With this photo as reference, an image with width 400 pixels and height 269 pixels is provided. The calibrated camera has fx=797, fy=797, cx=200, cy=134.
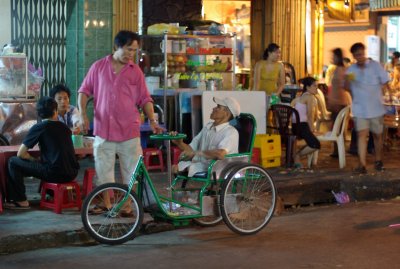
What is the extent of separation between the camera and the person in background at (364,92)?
38.7 feet

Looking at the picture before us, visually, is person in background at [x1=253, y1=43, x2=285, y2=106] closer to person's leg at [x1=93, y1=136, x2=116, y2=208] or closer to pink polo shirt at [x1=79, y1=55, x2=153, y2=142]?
pink polo shirt at [x1=79, y1=55, x2=153, y2=142]

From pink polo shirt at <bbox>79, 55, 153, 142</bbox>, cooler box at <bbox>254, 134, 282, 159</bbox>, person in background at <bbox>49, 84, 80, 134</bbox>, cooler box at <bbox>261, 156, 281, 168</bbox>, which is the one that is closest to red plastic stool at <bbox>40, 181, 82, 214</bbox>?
pink polo shirt at <bbox>79, 55, 153, 142</bbox>

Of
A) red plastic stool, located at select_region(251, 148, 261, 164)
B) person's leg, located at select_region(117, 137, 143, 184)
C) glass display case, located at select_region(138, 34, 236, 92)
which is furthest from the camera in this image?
glass display case, located at select_region(138, 34, 236, 92)

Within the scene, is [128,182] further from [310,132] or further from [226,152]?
[310,132]

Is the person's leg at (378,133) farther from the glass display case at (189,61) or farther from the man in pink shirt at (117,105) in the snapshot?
the man in pink shirt at (117,105)

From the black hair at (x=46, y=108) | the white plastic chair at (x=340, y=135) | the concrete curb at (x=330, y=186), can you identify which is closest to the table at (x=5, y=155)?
the black hair at (x=46, y=108)

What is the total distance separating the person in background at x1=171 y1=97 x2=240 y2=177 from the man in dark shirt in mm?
1211

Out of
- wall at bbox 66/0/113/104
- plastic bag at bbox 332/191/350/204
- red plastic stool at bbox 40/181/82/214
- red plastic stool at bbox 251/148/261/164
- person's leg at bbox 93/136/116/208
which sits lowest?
plastic bag at bbox 332/191/350/204

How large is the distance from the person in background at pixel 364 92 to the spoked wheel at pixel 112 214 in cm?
478

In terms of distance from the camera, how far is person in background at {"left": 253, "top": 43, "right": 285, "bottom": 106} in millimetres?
13867

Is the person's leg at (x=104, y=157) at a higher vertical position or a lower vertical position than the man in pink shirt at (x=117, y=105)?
lower

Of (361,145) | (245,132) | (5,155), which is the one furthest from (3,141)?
(361,145)

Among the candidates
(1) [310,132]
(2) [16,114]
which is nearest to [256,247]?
(1) [310,132]

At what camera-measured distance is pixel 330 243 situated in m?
7.92
